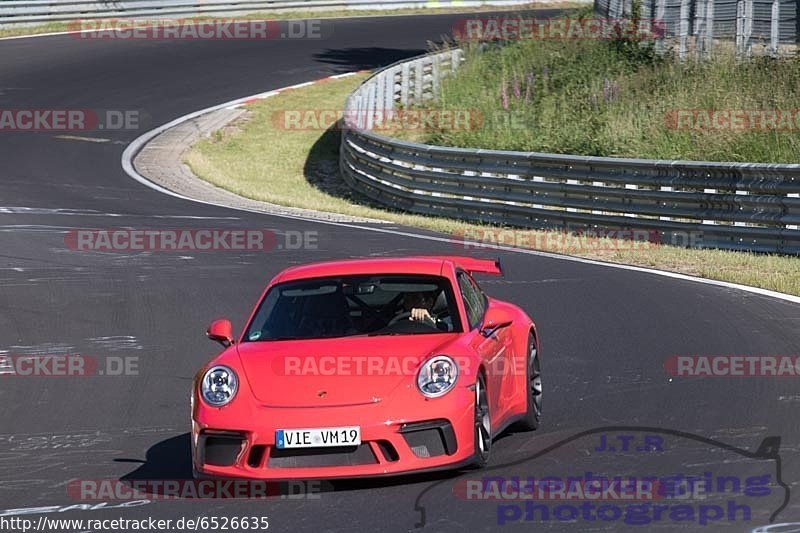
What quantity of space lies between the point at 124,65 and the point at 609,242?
24308 millimetres

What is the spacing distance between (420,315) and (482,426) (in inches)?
45.9

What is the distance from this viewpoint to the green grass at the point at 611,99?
23.2m

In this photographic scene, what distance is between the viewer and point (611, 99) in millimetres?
27000

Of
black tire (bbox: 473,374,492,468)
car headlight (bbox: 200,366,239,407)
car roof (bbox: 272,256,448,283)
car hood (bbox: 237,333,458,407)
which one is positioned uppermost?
car roof (bbox: 272,256,448,283)

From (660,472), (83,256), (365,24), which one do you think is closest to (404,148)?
(83,256)

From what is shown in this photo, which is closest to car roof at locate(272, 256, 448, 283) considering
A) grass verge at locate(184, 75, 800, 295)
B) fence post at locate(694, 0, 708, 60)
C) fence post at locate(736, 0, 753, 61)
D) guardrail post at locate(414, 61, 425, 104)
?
grass verge at locate(184, 75, 800, 295)

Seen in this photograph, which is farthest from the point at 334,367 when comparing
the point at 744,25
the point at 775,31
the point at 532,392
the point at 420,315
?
the point at 744,25

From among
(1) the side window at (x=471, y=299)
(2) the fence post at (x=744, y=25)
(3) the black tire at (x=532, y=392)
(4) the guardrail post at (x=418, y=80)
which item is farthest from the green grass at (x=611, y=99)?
(1) the side window at (x=471, y=299)

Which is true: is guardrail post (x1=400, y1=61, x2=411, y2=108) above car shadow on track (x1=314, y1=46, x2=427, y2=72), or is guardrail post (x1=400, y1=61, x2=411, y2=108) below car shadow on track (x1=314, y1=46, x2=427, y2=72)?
above

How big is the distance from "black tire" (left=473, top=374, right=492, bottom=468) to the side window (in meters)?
0.70

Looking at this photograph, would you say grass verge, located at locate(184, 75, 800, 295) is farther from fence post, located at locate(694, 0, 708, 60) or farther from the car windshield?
fence post, located at locate(694, 0, 708, 60)

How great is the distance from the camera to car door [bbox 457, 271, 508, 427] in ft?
26.9

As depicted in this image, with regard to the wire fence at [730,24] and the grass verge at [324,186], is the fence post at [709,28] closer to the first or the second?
the wire fence at [730,24]

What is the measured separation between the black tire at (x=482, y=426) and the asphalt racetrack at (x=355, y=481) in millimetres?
109
